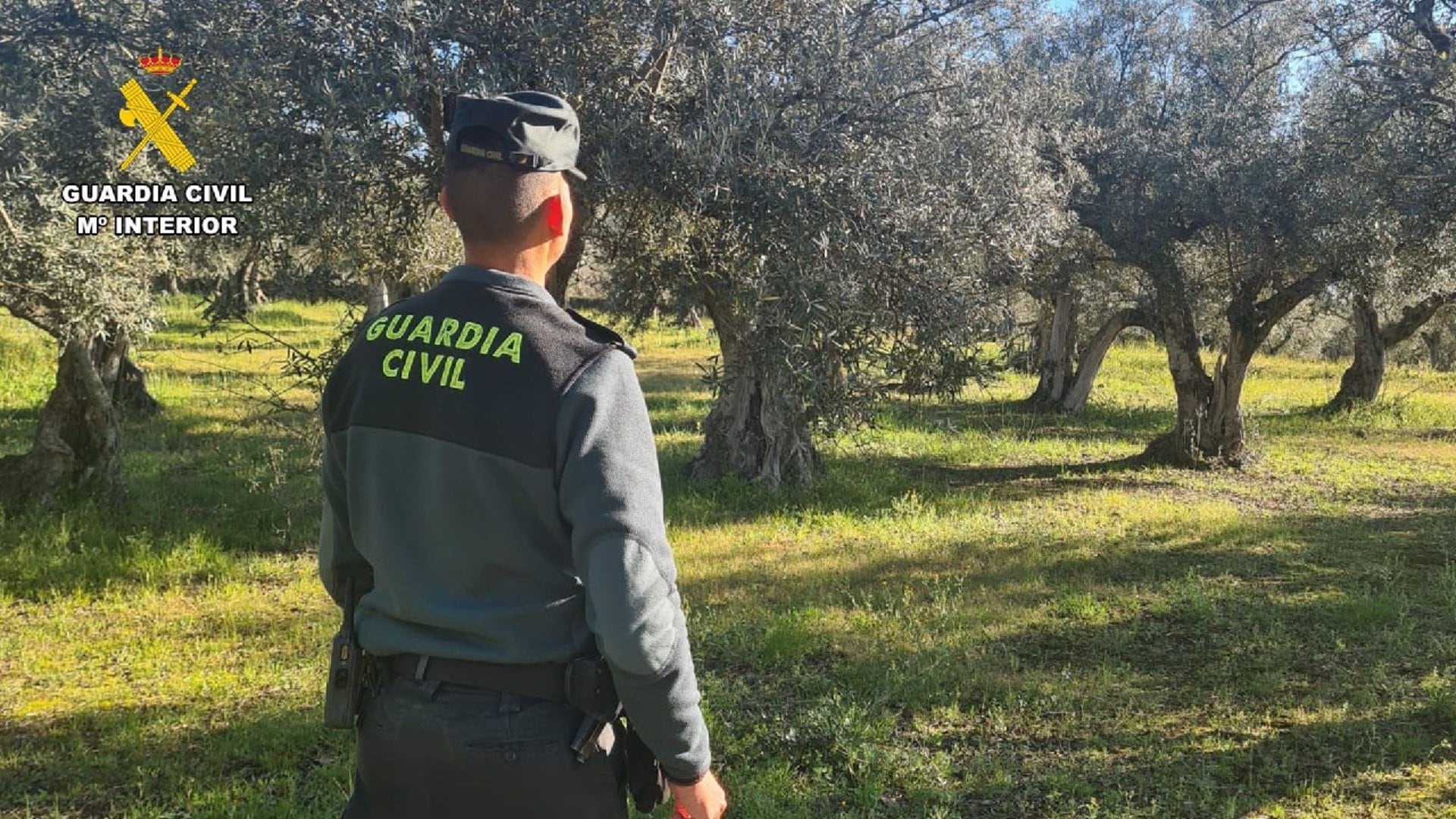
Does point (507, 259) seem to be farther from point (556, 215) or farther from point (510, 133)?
point (510, 133)

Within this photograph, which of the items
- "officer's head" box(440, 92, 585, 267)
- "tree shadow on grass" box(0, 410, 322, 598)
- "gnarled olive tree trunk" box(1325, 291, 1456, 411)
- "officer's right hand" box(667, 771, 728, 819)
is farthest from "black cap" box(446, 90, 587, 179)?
"gnarled olive tree trunk" box(1325, 291, 1456, 411)

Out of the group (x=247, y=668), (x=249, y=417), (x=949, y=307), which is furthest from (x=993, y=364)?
(x=249, y=417)

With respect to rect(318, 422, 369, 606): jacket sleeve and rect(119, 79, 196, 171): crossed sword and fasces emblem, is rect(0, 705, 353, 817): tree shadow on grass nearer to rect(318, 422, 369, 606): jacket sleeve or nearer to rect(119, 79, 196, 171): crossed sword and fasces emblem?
rect(318, 422, 369, 606): jacket sleeve

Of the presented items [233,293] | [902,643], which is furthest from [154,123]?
[902,643]

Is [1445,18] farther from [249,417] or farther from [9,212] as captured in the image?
[249,417]

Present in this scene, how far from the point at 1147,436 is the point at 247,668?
1484 centimetres

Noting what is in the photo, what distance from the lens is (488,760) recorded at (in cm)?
214

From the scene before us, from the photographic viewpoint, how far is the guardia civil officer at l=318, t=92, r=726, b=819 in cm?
205

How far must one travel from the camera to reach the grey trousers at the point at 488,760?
214 centimetres

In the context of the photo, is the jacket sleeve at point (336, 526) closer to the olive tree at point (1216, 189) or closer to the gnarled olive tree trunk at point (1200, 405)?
the olive tree at point (1216, 189)

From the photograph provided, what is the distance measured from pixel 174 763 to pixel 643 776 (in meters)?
3.53

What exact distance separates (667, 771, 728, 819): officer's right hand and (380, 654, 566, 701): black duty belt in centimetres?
33

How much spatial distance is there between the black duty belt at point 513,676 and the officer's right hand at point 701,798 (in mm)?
334

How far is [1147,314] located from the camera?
14.7m
